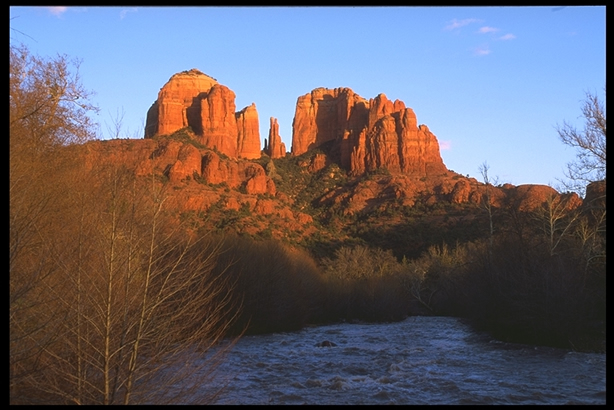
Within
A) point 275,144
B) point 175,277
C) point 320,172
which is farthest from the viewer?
point 275,144

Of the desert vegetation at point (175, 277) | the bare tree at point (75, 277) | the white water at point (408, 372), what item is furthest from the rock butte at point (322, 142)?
the bare tree at point (75, 277)

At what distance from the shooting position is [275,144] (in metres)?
114

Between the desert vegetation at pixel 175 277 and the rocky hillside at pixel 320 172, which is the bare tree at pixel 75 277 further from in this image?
the rocky hillside at pixel 320 172

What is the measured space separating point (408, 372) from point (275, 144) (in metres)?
97.0

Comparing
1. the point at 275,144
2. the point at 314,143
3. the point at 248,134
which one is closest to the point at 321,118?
the point at 314,143

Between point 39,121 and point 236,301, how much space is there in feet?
59.7

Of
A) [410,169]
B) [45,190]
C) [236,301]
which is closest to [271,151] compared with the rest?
[410,169]

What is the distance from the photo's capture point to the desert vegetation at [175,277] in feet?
27.5

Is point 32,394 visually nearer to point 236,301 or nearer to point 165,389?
point 165,389

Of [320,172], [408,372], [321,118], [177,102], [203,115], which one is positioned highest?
[321,118]

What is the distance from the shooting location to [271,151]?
11356 centimetres

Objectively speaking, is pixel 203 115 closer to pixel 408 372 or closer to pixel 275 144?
pixel 275 144

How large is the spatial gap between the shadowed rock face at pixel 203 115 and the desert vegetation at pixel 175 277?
3687 cm

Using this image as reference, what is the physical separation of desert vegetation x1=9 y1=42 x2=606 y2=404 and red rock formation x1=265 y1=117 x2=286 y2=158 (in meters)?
52.4
